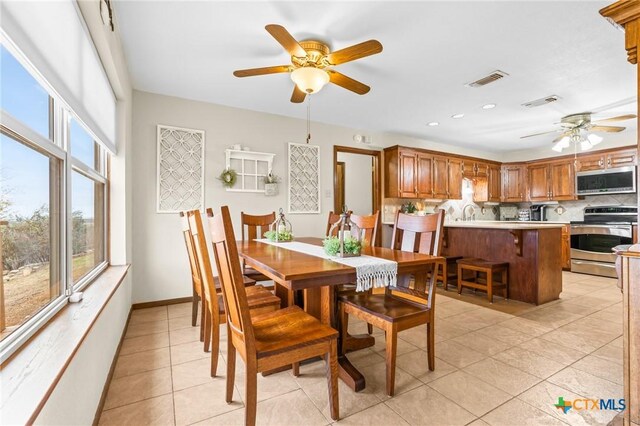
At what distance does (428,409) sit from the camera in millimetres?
1616

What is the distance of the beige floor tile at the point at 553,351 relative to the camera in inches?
86.0

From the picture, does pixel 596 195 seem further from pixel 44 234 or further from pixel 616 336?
pixel 44 234

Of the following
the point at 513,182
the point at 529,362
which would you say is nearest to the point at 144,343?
the point at 529,362

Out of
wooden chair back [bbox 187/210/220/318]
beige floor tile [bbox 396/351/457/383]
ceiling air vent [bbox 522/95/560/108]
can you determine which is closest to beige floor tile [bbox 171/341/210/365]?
wooden chair back [bbox 187/210/220/318]

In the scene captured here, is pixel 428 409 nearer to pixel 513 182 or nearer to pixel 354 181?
pixel 354 181

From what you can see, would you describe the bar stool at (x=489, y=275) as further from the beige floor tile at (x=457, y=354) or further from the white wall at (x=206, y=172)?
the white wall at (x=206, y=172)

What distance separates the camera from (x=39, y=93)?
4.39ft

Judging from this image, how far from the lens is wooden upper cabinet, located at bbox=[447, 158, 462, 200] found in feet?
18.8

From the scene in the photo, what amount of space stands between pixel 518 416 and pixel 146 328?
9.63 ft

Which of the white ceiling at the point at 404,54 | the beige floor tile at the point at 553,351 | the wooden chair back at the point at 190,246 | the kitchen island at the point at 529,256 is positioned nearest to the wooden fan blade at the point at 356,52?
the white ceiling at the point at 404,54

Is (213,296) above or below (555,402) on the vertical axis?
above

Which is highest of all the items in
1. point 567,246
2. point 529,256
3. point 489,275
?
point 529,256

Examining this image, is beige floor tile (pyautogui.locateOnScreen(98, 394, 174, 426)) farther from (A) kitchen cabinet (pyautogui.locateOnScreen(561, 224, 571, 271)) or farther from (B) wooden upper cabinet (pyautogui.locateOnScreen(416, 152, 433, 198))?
(A) kitchen cabinet (pyautogui.locateOnScreen(561, 224, 571, 271))

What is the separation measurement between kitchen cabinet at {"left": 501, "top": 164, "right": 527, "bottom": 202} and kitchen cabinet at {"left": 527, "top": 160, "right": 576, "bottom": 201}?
13 cm
